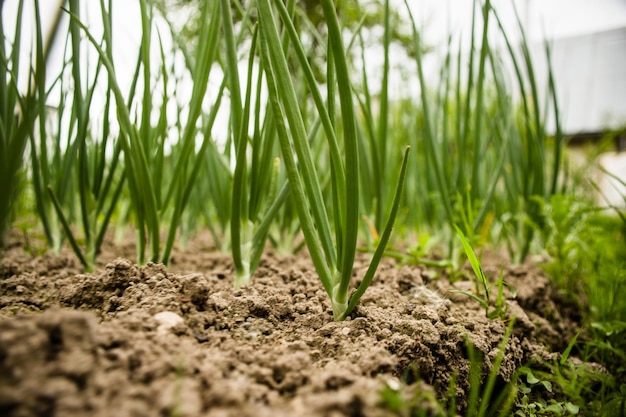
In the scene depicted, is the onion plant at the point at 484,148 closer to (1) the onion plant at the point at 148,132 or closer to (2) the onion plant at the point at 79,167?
(1) the onion plant at the point at 148,132

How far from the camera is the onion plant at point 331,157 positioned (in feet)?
1.72

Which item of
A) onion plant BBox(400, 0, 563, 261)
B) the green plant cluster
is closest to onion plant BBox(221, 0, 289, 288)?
the green plant cluster

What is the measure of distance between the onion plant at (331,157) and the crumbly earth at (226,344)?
0.06 m

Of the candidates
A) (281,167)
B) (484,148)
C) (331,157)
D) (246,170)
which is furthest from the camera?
(484,148)

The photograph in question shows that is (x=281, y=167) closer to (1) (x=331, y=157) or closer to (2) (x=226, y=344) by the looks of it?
(1) (x=331, y=157)

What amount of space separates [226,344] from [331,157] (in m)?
0.29

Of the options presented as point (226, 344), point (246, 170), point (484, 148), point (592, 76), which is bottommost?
point (226, 344)

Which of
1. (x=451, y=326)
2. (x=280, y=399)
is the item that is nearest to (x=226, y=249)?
(x=451, y=326)

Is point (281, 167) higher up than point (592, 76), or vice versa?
point (592, 76)

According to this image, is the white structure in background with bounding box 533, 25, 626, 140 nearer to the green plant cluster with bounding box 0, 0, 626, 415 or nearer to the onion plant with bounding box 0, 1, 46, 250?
the green plant cluster with bounding box 0, 0, 626, 415

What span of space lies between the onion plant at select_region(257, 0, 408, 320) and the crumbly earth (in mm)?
62

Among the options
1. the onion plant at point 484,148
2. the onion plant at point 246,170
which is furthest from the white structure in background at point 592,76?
the onion plant at point 246,170

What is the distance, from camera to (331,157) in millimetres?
583

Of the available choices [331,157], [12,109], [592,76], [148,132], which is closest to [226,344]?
[331,157]
